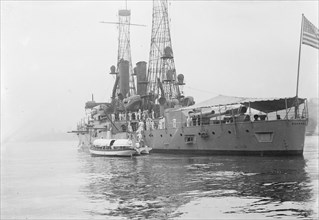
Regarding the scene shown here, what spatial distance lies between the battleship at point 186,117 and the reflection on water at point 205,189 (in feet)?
18.7

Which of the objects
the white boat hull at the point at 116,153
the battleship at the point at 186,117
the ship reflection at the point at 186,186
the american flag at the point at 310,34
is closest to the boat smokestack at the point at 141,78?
the battleship at the point at 186,117

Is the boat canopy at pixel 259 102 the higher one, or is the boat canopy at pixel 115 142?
the boat canopy at pixel 259 102

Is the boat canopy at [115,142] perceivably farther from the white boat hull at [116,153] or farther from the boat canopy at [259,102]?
the boat canopy at [259,102]

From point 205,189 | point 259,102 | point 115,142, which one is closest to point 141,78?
point 115,142

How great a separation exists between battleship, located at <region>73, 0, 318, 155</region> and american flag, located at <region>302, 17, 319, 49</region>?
1169cm

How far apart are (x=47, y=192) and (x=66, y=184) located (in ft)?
9.35

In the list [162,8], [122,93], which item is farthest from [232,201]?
[122,93]

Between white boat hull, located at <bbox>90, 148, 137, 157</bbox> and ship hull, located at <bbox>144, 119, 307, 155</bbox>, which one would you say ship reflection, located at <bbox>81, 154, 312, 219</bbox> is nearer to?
ship hull, located at <bbox>144, 119, 307, 155</bbox>

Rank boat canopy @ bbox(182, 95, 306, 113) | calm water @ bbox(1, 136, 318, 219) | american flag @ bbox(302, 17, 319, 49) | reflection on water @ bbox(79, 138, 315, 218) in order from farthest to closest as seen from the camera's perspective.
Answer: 1. boat canopy @ bbox(182, 95, 306, 113)
2. american flag @ bbox(302, 17, 319, 49)
3. reflection on water @ bbox(79, 138, 315, 218)
4. calm water @ bbox(1, 136, 318, 219)

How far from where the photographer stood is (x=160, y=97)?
53.1 metres

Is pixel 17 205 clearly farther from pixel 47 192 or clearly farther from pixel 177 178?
pixel 177 178

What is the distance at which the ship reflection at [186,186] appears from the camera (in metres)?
15.3

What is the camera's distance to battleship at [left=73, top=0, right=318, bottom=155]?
3394 cm

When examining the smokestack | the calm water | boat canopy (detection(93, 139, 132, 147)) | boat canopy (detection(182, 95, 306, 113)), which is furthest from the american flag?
the smokestack
